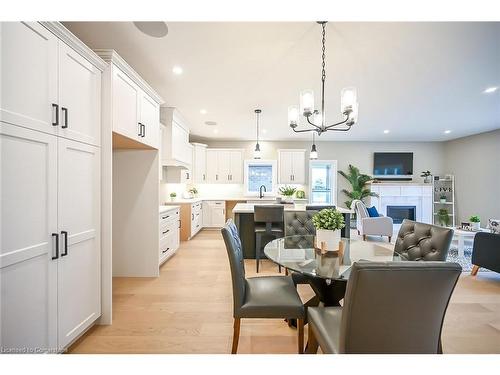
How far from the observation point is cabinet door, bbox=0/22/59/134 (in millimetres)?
1212

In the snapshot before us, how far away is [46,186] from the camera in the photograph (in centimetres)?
143

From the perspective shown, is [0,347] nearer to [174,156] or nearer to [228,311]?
[228,311]

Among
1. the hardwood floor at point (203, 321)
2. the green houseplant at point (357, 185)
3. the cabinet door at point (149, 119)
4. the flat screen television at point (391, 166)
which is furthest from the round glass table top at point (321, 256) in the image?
the flat screen television at point (391, 166)

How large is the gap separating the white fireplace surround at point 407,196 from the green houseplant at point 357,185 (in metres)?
0.25

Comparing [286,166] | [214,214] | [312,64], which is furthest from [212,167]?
[312,64]

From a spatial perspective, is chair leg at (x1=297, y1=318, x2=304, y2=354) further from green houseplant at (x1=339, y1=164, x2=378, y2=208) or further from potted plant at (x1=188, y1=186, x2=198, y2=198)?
green houseplant at (x1=339, y1=164, x2=378, y2=208)

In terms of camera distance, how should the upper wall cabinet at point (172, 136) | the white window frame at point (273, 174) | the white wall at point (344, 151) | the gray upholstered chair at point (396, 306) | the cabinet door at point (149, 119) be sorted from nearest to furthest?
1. the gray upholstered chair at point (396, 306)
2. the cabinet door at point (149, 119)
3. the upper wall cabinet at point (172, 136)
4. the white window frame at point (273, 174)
5. the white wall at point (344, 151)

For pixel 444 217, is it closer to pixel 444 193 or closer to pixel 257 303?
pixel 444 193

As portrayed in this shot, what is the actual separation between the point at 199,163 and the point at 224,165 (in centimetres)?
75

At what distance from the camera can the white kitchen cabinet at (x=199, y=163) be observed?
244 inches

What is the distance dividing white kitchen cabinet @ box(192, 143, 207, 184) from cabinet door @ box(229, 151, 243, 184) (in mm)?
766

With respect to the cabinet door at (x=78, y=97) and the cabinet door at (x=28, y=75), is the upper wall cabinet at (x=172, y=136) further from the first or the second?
the cabinet door at (x=28, y=75)

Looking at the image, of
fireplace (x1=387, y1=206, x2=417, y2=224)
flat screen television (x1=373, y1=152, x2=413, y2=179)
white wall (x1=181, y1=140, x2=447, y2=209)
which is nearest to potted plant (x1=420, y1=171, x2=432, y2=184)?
white wall (x1=181, y1=140, x2=447, y2=209)

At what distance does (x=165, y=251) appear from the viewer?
3.52m
